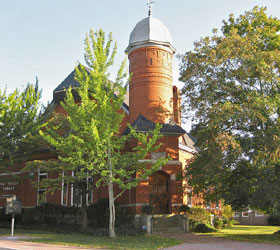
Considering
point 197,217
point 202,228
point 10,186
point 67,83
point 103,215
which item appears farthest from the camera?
point 67,83

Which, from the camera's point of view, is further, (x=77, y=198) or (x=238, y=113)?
(x=77, y=198)

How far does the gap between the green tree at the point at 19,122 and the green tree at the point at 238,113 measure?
35.6 feet

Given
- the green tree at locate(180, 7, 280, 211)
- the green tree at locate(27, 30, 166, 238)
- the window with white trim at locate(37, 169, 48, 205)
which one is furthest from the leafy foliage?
the green tree at locate(180, 7, 280, 211)

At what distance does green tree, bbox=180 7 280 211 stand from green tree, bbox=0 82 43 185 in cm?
1086

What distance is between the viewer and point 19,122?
72.6 feet

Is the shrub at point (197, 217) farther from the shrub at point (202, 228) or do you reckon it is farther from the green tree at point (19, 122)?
the green tree at point (19, 122)

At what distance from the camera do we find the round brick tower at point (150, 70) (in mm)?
22484

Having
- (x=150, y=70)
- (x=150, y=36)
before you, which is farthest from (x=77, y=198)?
(x=150, y=36)

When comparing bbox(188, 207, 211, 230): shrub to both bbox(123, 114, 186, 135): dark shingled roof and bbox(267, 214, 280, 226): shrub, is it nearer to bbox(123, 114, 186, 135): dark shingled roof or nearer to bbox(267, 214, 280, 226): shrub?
bbox(123, 114, 186, 135): dark shingled roof

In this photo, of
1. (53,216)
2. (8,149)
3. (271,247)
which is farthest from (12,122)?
(271,247)

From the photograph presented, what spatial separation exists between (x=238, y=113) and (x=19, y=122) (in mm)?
14526

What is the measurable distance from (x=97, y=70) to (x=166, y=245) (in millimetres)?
8865

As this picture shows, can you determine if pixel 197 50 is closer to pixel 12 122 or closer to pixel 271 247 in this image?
pixel 271 247

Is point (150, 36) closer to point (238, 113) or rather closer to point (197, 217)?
point (238, 113)
